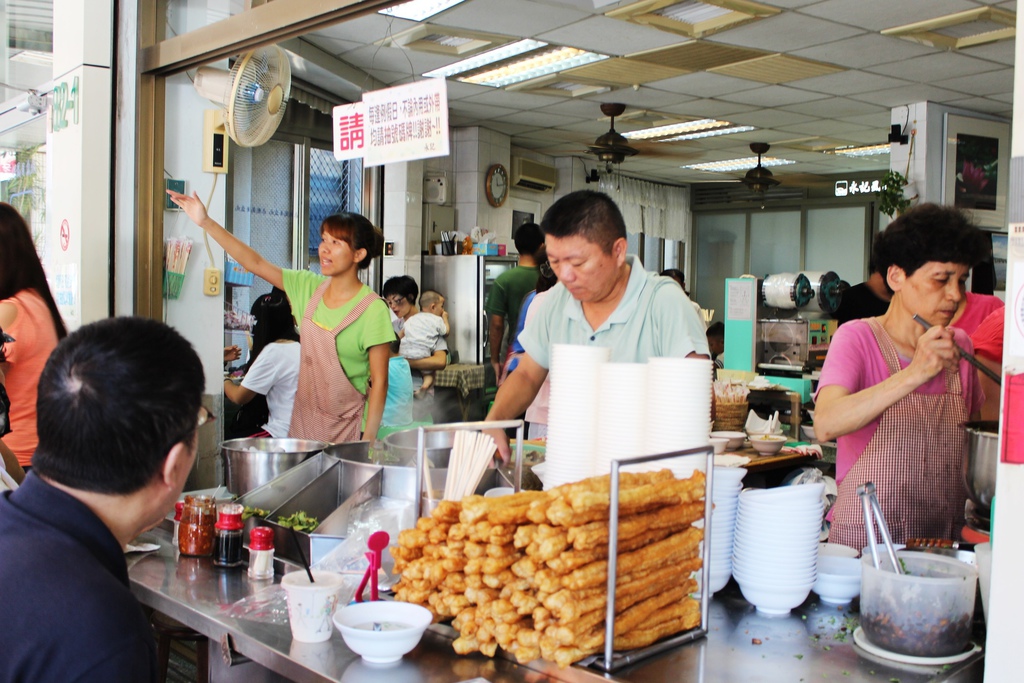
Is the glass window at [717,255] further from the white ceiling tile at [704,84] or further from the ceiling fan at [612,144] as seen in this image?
the white ceiling tile at [704,84]

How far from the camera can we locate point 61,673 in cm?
125

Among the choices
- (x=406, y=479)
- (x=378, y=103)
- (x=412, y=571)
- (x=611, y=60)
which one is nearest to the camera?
(x=412, y=571)

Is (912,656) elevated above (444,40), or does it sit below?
below

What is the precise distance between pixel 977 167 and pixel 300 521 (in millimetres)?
8854

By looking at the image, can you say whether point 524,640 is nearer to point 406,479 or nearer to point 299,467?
point 406,479

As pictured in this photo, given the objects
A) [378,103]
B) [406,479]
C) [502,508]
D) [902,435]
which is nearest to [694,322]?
[902,435]

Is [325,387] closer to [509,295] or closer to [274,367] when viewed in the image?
[274,367]

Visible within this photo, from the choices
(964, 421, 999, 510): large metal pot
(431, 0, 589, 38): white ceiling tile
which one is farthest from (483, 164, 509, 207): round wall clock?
(964, 421, 999, 510): large metal pot

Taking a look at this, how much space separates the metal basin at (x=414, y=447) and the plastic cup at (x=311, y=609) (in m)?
0.76

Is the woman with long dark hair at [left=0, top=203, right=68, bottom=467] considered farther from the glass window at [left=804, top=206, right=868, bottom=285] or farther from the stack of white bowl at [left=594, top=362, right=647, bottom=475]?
the glass window at [left=804, top=206, right=868, bottom=285]

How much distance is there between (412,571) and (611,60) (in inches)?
251

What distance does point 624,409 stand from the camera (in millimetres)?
1987

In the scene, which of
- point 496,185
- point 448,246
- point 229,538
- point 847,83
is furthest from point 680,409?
point 496,185

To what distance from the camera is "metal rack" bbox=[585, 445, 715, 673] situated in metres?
1.59
